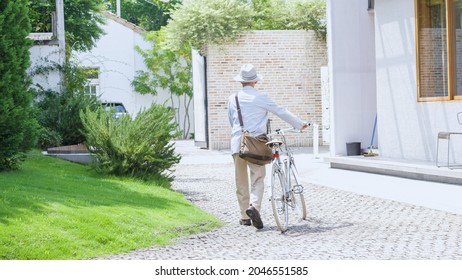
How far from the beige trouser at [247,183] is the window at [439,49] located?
575cm

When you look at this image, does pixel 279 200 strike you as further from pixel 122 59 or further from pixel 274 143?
pixel 122 59

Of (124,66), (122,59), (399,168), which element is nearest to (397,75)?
(399,168)

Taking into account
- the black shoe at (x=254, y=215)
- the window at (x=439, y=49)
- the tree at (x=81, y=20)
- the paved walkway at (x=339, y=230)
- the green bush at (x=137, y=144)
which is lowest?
the paved walkway at (x=339, y=230)

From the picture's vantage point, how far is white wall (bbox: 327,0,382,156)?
19.0 meters

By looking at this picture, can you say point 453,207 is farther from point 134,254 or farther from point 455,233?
point 134,254

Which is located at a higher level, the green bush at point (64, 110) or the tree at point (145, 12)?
the tree at point (145, 12)

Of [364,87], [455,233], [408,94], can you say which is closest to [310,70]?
[364,87]

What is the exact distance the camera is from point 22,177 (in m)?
11.6

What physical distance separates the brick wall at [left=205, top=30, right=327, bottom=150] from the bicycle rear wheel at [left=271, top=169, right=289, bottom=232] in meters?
16.9

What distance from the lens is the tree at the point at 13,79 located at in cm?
1155

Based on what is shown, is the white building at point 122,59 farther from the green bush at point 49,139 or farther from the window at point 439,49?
the window at point 439,49

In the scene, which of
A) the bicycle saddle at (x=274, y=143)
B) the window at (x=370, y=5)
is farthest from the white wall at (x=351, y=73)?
the bicycle saddle at (x=274, y=143)

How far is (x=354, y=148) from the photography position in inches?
734

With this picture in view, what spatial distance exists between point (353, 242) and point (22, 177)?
4.75 meters
